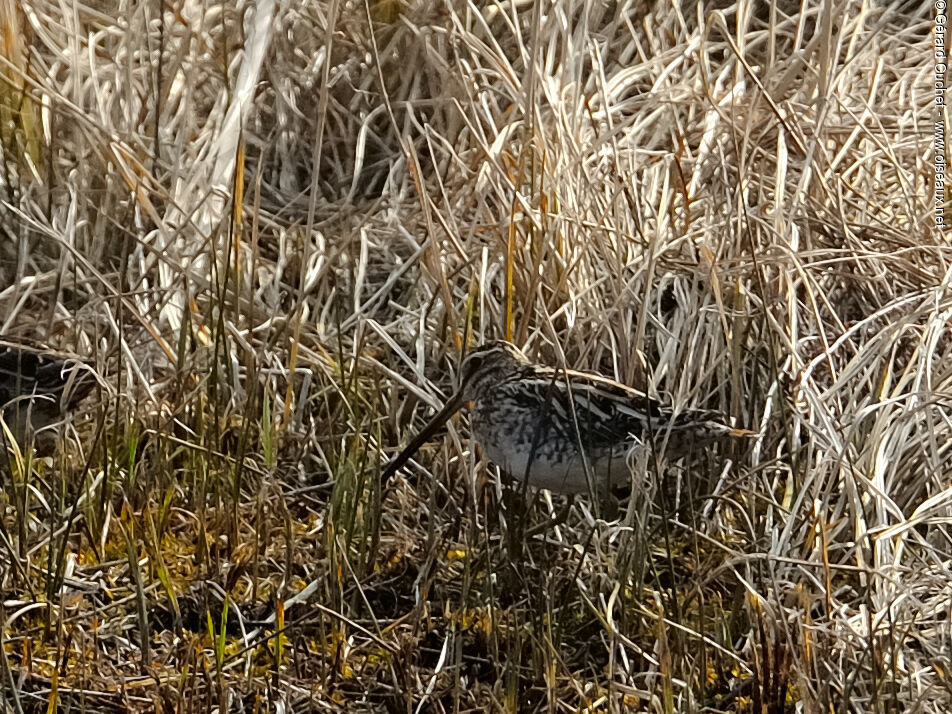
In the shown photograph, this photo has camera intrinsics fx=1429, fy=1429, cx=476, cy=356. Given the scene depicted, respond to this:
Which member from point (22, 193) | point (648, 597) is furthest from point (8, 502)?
point (648, 597)

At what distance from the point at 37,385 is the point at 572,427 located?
1309 millimetres

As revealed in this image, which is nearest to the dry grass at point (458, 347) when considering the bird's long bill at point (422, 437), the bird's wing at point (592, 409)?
the bird's long bill at point (422, 437)

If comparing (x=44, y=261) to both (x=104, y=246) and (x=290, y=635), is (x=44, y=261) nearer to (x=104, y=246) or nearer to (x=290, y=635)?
(x=104, y=246)

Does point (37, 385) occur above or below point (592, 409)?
below

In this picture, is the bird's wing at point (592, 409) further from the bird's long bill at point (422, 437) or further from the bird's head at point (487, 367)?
the bird's long bill at point (422, 437)

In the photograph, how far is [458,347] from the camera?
376 cm

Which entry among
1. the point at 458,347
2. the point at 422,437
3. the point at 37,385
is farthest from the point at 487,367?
the point at 37,385

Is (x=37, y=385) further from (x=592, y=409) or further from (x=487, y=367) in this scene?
(x=592, y=409)

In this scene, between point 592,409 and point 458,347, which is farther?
point 458,347

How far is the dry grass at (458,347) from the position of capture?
9.41 ft

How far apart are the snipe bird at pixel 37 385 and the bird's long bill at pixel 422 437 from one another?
2.48ft

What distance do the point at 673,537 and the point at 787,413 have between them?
0.40 m

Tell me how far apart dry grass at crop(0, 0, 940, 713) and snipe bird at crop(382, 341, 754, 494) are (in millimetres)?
129

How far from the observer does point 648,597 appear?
3025 millimetres
